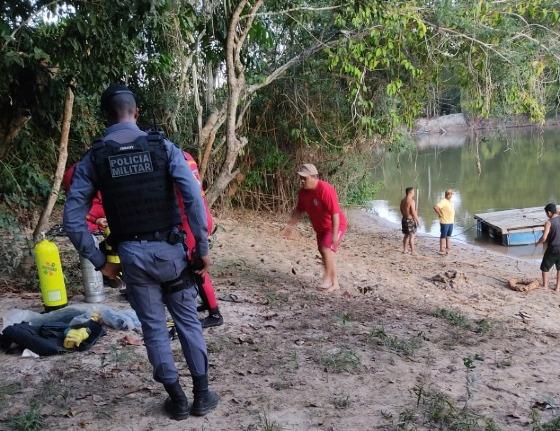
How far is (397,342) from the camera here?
4.57 m

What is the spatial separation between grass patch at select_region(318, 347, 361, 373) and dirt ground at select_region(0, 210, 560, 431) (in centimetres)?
1

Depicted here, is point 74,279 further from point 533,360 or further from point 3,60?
point 533,360

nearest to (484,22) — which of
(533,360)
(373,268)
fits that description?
(373,268)

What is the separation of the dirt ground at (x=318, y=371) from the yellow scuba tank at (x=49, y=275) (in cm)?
62

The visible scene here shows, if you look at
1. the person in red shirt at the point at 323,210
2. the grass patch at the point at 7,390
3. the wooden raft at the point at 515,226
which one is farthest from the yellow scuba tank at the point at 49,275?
the wooden raft at the point at 515,226

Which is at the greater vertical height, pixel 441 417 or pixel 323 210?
pixel 323 210

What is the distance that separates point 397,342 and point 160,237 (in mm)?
2496

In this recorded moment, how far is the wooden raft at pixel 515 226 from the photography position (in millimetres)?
15469

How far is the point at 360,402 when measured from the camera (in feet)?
11.4

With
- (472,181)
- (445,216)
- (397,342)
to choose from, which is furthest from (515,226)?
(397,342)

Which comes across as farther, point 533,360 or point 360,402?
point 533,360

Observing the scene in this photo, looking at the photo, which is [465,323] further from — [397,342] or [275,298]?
[275,298]

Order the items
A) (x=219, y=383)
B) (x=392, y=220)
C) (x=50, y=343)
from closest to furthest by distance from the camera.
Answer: (x=219, y=383)
(x=50, y=343)
(x=392, y=220)

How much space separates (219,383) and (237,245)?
6.20 metres
